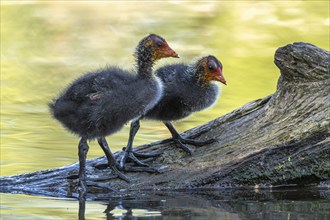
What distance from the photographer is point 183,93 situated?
7.89 meters

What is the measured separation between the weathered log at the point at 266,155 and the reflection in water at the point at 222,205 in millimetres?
122

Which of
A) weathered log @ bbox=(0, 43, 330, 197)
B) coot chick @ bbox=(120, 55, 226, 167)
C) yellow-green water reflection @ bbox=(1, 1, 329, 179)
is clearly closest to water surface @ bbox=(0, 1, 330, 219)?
yellow-green water reflection @ bbox=(1, 1, 329, 179)

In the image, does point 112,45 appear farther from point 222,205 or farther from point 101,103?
point 222,205

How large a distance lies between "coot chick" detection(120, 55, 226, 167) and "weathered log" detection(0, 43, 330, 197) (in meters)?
0.23

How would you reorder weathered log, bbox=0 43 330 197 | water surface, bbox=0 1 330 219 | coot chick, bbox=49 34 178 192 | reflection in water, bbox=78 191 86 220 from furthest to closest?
1. water surface, bbox=0 1 330 219
2. weathered log, bbox=0 43 330 197
3. coot chick, bbox=49 34 178 192
4. reflection in water, bbox=78 191 86 220

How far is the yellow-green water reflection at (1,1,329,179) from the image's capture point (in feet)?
32.5

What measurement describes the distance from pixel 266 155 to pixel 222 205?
0.64 meters

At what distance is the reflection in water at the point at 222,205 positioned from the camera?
6.69 meters

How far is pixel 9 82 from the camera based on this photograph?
13.8 m

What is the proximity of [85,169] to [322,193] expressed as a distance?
→ 1.83 m

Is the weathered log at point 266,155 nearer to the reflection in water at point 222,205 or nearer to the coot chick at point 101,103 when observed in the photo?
the reflection in water at point 222,205

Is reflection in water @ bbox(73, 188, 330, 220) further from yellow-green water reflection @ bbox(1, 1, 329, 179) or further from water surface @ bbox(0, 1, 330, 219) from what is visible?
yellow-green water reflection @ bbox(1, 1, 329, 179)

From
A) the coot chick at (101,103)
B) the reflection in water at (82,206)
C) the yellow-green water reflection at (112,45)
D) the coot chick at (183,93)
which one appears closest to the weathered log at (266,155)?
the reflection in water at (82,206)

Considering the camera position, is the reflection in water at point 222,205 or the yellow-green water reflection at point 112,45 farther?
the yellow-green water reflection at point 112,45
